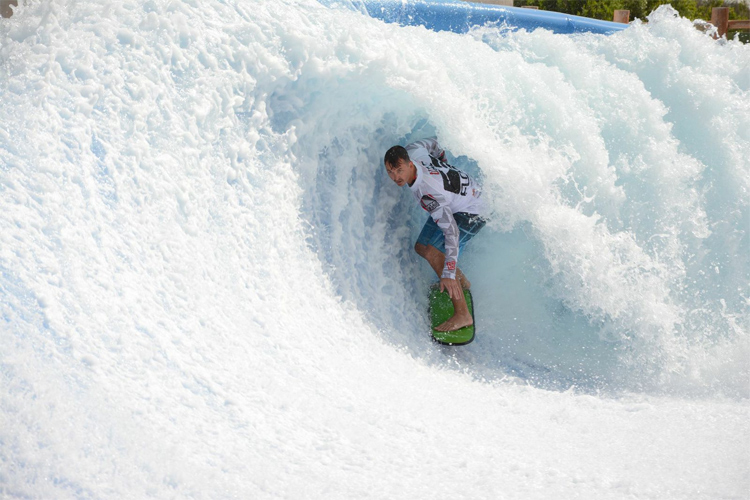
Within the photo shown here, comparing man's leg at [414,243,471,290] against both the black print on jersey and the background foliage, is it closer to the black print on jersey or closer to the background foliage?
the black print on jersey

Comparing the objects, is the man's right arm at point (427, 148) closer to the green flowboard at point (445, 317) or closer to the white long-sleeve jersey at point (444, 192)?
the white long-sleeve jersey at point (444, 192)

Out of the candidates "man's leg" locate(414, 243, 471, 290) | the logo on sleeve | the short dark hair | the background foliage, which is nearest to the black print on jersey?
the logo on sleeve

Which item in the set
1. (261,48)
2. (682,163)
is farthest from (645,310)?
(261,48)

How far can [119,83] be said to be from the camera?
3.27 metres

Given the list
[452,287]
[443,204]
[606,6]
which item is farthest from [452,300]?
[606,6]

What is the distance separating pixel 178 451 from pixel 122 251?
101 cm

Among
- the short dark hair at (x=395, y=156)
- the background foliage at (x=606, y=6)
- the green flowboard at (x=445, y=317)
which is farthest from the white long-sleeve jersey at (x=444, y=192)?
the background foliage at (x=606, y=6)

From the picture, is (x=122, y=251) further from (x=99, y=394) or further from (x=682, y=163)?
(x=682, y=163)

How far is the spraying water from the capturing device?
2457mm

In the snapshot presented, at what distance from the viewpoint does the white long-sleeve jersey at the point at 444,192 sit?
3.77 meters

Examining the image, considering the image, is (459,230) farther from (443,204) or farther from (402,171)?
(402,171)

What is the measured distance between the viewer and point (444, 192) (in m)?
3.77

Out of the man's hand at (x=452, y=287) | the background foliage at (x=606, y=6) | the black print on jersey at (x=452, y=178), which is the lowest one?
the man's hand at (x=452, y=287)

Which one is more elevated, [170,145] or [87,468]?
[170,145]
